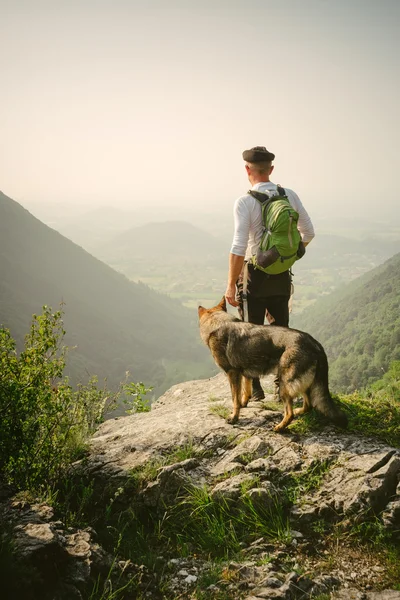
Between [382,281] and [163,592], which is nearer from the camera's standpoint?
[163,592]

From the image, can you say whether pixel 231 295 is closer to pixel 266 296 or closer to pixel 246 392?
pixel 266 296

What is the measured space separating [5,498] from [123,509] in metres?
1.27

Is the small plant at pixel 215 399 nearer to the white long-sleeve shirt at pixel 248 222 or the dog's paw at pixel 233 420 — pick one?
the dog's paw at pixel 233 420

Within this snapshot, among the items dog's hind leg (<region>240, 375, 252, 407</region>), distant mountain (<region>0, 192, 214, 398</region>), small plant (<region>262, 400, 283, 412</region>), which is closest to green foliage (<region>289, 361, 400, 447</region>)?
small plant (<region>262, 400, 283, 412</region>)

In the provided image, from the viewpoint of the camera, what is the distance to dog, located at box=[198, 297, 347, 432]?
14.4ft

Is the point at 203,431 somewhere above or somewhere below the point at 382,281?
above

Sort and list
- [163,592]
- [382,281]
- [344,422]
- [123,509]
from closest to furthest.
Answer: [163,592]
[123,509]
[344,422]
[382,281]

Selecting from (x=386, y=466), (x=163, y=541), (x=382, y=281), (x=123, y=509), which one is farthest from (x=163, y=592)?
(x=382, y=281)

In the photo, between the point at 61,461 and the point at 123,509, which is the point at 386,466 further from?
the point at 61,461

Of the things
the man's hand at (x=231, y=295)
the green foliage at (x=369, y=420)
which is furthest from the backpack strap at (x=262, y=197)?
the green foliage at (x=369, y=420)

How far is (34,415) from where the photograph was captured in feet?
14.5

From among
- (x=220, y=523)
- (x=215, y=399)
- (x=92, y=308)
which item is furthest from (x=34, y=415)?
(x=92, y=308)

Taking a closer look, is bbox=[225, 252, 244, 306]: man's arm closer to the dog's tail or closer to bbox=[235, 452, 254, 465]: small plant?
the dog's tail

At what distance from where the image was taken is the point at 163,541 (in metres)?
3.66
